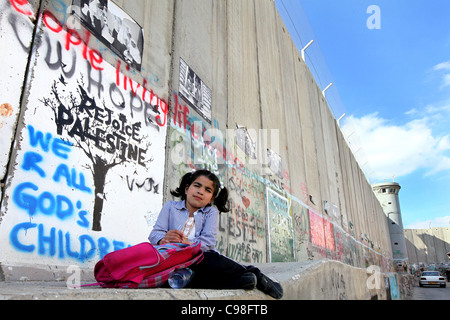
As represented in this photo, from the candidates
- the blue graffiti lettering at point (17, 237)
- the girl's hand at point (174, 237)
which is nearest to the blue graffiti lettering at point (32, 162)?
the blue graffiti lettering at point (17, 237)

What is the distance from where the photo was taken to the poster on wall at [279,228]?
282 inches

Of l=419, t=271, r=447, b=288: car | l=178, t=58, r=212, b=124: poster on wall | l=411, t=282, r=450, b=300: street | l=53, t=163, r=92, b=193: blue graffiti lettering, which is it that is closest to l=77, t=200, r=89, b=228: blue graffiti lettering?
l=53, t=163, r=92, b=193: blue graffiti lettering

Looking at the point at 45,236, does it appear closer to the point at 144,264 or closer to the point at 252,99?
the point at 144,264

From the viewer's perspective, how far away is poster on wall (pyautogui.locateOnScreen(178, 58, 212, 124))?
4.80 m

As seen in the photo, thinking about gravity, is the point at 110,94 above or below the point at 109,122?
above

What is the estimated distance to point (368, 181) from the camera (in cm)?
2644

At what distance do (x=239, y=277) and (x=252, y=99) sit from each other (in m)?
5.93

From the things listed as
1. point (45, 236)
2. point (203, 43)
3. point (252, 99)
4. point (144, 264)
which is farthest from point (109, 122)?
point (252, 99)

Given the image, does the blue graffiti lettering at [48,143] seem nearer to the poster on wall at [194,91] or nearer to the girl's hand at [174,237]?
the girl's hand at [174,237]

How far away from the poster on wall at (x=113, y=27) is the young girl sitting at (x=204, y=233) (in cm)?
194

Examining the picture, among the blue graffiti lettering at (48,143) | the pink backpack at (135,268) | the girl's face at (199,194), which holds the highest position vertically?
the blue graffiti lettering at (48,143)

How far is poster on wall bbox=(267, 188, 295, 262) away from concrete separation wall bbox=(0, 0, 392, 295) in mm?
46

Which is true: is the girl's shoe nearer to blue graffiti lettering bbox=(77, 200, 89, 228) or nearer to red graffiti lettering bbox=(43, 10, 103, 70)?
blue graffiti lettering bbox=(77, 200, 89, 228)

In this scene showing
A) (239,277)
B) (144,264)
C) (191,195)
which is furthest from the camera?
(191,195)
